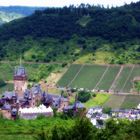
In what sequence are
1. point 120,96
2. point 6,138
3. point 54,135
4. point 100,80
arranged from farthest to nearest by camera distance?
point 100,80, point 120,96, point 6,138, point 54,135

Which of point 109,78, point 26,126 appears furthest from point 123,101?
point 26,126

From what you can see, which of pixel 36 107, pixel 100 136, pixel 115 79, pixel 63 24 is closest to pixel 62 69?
pixel 115 79

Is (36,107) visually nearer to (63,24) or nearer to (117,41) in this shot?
(117,41)

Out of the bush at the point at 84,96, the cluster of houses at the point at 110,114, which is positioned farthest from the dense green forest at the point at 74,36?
the cluster of houses at the point at 110,114

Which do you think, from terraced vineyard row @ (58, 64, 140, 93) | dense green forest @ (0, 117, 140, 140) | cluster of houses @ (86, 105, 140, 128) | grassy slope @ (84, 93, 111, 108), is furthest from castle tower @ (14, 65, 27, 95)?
terraced vineyard row @ (58, 64, 140, 93)

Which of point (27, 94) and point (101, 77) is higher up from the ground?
point (27, 94)

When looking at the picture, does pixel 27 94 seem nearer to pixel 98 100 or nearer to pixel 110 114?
pixel 110 114

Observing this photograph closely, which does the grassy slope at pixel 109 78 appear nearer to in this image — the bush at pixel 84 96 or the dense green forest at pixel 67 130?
the bush at pixel 84 96
